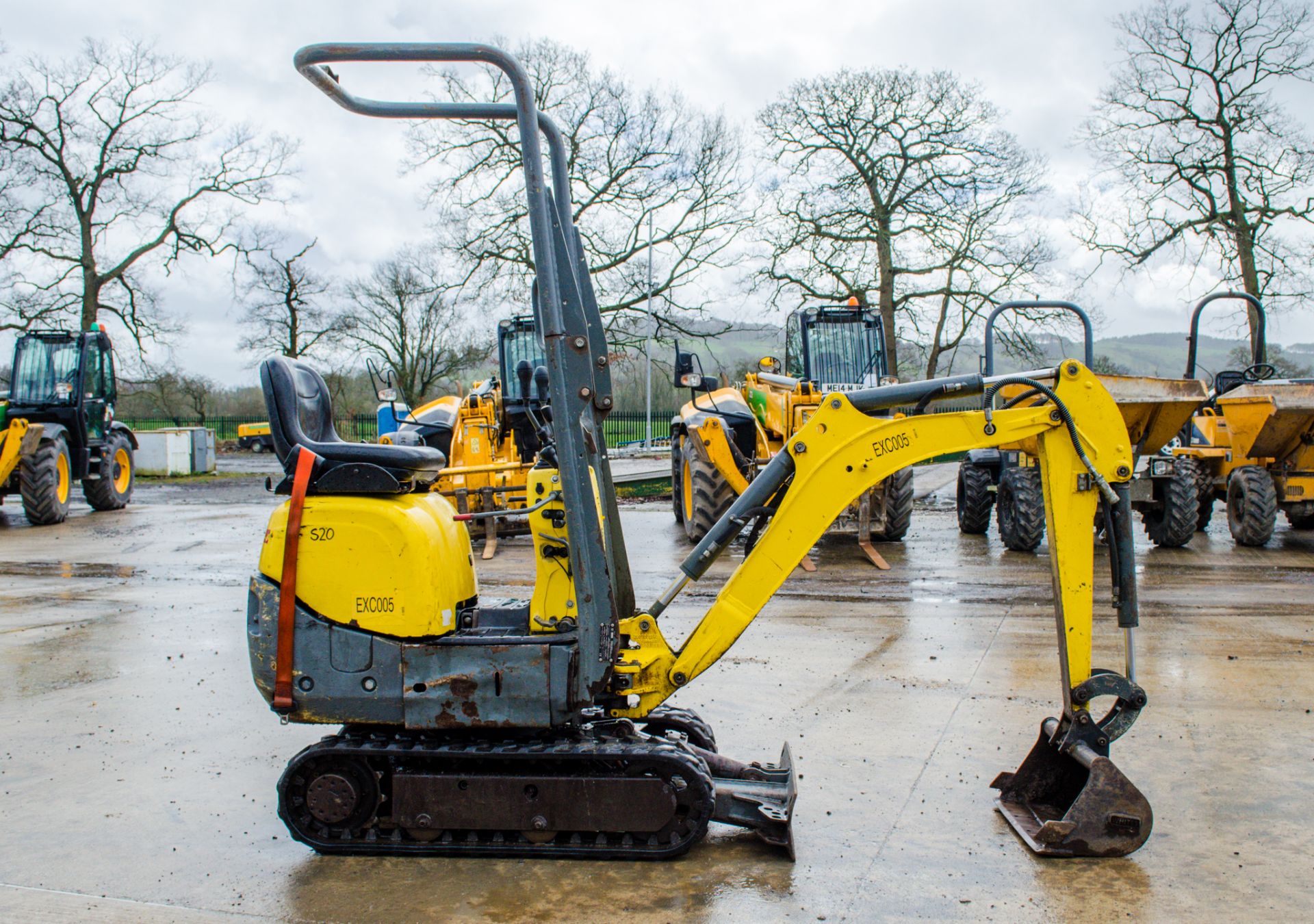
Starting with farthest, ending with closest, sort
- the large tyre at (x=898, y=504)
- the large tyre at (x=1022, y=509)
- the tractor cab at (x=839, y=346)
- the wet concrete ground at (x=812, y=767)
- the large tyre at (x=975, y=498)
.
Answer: the tractor cab at (x=839, y=346), the large tyre at (x=975, y=498), the large tyre at (x=898, y=504), the large tyre at (x=1022, y=509), the wet concrete ground at (x=812, y=767)

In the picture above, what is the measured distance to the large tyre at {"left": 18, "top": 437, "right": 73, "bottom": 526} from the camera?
14.9 m

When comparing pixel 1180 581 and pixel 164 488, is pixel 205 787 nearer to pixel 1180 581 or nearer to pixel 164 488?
pixel 1180 581

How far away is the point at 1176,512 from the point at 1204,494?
1.62 metres

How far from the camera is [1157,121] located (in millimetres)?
23047

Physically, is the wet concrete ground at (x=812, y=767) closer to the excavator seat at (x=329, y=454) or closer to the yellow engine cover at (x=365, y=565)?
the yellow engine cover at (x=365, y=565)

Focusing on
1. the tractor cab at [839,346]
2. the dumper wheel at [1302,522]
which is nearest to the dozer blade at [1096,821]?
the tractor cab at [839,346]

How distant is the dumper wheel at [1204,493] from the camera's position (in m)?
12.6

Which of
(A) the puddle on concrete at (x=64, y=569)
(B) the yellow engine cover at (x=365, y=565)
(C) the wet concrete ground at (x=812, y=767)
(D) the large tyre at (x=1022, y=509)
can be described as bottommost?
(C) the wet concrete ground at (x=812, y=767)

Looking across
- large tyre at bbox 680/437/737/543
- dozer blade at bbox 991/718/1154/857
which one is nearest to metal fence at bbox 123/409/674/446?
large tyre at bbox 680/437/737/543

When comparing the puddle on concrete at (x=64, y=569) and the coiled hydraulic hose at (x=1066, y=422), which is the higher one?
the coiled hydraulic hose at (x=1066, y=422)

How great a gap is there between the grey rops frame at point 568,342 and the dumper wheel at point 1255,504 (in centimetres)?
1005

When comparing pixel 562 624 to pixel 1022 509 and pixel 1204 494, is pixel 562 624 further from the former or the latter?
pixel 1204 494

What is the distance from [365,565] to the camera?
398cm

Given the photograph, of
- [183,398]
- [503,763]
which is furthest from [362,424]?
[503,763]
